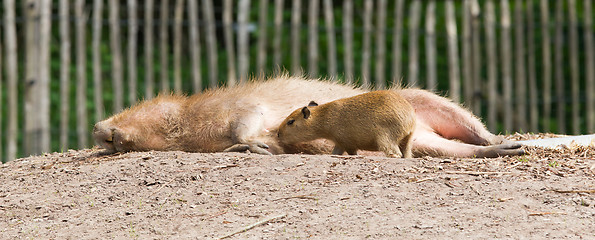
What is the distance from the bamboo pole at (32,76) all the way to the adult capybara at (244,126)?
4246 mm

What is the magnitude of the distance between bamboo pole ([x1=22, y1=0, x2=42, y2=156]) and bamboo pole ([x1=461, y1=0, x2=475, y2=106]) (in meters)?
5.53

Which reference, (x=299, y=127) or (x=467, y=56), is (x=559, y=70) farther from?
(x=299, y=127)

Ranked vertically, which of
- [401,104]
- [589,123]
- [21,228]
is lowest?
[589,123]

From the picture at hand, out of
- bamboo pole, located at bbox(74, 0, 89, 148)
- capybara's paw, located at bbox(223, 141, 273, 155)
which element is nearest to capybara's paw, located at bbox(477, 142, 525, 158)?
capybara's paw, located at bbox(223, 141, 273, 155)

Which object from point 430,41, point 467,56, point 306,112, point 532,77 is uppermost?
point 430,41

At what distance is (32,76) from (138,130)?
4.60 m

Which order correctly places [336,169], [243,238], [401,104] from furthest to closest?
[401,104] < [336,169] < [243,238]

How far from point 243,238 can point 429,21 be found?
7444 mm

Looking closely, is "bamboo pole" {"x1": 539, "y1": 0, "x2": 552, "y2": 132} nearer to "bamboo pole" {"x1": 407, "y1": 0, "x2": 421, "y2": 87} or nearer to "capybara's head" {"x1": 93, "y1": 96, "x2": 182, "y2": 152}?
"bamboo pole" {"x1": 407, "y1": 0, "x2": 421, "y2": 87}

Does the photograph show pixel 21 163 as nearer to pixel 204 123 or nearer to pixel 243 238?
pixel 204 123

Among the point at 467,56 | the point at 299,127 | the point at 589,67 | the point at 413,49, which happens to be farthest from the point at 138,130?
the point at 589,67

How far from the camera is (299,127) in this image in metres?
5.24

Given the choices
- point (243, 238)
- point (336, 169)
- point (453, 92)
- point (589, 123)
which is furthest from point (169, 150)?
point (589, 123)

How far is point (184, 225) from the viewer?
385 centimetres
